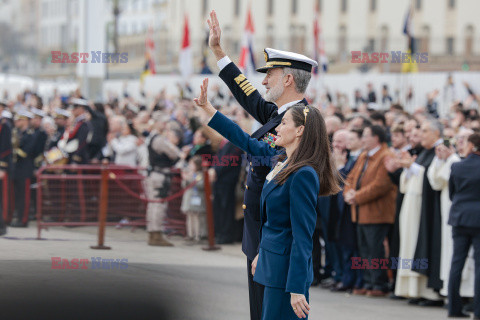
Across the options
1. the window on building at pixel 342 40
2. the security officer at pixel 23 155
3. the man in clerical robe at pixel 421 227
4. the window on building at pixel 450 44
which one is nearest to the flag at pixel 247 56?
the security officer at pixel 23 155

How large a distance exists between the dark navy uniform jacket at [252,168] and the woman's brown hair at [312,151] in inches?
21.2

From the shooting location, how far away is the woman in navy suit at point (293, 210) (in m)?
4.46

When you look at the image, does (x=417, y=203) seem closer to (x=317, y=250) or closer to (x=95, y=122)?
(x=317, y=250)

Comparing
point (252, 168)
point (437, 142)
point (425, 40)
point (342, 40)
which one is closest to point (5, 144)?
point (437, 142)

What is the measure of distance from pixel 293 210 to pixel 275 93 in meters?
1.01

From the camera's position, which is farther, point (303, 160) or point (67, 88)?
point (67, 88)

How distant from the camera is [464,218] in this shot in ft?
27.1

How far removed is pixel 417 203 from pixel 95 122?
6425 millimetres

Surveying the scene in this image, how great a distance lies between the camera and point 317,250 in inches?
402

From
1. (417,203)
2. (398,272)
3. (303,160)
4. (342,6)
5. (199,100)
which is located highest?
(342,6)

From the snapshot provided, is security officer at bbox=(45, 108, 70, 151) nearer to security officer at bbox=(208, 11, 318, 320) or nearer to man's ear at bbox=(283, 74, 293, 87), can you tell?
security officer at bbox=(208, 11, 318, 320)

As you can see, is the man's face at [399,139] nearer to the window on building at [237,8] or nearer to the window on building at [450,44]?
the window on building at [450,44]

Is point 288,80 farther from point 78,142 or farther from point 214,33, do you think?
point 78,142

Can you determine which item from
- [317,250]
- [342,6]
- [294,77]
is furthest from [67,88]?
[342,6]
